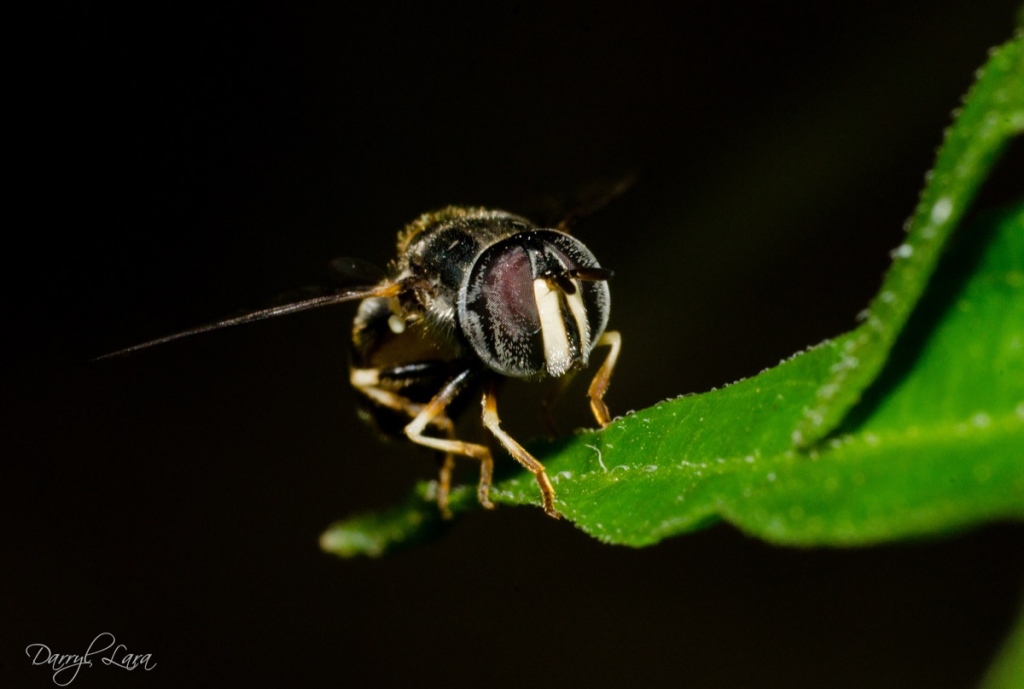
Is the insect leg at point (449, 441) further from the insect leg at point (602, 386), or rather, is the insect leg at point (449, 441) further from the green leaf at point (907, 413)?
the green leaf at point (907, 413)

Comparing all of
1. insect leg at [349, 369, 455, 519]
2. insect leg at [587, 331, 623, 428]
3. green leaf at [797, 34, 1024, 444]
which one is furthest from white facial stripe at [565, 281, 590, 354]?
green leaf at [797, 34, 1024, 444]

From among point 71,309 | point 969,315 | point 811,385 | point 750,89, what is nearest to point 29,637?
point 71,309

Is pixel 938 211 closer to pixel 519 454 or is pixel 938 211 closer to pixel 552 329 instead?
pixel 552 329

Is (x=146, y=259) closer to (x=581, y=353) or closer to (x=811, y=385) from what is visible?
(x=581, y=353)
